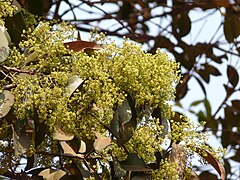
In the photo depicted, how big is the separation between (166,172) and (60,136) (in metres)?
0.18

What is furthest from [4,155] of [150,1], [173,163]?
[150,1]

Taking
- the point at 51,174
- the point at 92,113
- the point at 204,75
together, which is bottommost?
the point at 204,75

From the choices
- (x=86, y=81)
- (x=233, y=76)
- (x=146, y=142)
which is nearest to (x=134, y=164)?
(x=146, y=142)

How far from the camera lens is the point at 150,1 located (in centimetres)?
237

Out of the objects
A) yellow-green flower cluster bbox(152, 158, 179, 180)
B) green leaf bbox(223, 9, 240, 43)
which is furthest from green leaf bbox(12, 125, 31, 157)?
green leaf bbox(223, 9, 240, 43)

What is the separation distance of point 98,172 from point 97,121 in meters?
0.11

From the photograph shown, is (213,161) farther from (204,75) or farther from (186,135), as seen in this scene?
(204,75)

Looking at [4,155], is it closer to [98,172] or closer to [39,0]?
[98,172]

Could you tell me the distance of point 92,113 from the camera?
3.40ft

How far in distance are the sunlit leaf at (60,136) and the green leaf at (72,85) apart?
0.19ft

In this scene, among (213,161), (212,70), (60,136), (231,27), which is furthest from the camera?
(212,70)

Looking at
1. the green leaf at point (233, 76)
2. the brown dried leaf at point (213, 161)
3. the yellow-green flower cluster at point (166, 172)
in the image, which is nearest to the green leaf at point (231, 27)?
the green leaf at point (233, 76)

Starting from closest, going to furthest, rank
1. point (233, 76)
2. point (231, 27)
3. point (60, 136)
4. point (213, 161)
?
1. point (60, 136)
2. point (213, 161)
3. point (231, 27)
4. point (233, 76)

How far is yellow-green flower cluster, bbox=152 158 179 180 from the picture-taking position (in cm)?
104
